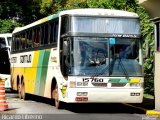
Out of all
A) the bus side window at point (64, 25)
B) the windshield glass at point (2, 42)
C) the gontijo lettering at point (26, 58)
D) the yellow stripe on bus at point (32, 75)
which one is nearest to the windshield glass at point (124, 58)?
the bus side window at point (64, 25)


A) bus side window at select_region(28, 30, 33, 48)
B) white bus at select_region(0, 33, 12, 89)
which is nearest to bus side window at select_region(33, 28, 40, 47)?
bus side window at select_region(28, 30, 33, 48)

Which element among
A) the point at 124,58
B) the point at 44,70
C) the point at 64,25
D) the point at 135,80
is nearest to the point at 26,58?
the point at 44,70

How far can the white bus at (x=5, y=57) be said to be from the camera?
1230 inches

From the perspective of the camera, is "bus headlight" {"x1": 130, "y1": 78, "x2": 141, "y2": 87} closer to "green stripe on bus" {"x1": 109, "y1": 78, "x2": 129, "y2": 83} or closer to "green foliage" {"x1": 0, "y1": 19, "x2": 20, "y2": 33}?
"green stripe on bus" {"x1": 109, "y1": 78, "x2": 129, "y2": 83}

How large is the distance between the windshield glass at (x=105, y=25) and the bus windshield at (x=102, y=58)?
321 millimetres

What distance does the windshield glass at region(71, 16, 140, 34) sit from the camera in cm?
1728

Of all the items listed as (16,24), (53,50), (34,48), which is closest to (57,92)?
(53,50)

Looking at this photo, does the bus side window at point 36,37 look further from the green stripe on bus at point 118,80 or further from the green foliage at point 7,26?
the green foliage at point 7,26

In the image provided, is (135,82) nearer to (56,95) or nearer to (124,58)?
(124,58)

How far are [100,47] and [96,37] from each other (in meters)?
0.36

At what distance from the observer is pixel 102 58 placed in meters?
17.0

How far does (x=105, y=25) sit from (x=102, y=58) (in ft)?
3.98

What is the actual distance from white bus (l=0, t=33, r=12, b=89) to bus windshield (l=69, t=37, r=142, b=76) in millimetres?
14792

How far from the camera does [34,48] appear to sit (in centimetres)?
2289
